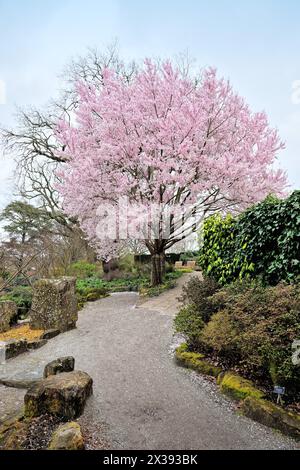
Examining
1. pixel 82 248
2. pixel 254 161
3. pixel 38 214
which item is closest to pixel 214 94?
pixel 254 161

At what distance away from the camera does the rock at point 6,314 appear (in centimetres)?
745

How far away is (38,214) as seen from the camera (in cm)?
1659

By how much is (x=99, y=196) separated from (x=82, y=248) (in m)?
5.74

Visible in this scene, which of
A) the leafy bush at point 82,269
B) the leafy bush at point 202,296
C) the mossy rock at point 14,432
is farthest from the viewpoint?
the leafy bush at point 82,269

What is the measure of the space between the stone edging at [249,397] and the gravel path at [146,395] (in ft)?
A: 0.28

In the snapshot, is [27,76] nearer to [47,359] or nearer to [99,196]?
[99,196]

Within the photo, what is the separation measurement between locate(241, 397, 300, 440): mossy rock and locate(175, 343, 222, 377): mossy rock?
916 mm

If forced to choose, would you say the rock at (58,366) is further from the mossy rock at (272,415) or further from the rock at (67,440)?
the mossy rock at (272,415)

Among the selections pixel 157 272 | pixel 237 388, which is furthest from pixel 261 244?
pixel 157 272

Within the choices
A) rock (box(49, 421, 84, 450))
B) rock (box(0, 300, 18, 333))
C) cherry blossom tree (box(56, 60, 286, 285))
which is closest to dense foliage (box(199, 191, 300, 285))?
cherry blossom tree (box(56, 60, 286, 285))

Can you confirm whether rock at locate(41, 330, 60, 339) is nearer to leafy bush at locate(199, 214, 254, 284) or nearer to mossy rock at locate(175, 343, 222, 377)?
mossy rock at locate(175, 343, 222, 377)

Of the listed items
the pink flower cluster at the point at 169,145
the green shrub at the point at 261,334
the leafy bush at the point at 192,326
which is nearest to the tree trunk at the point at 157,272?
the pink flower cluster at the point at 169,145

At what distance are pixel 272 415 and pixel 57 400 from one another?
2255 mm

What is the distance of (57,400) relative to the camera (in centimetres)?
301
